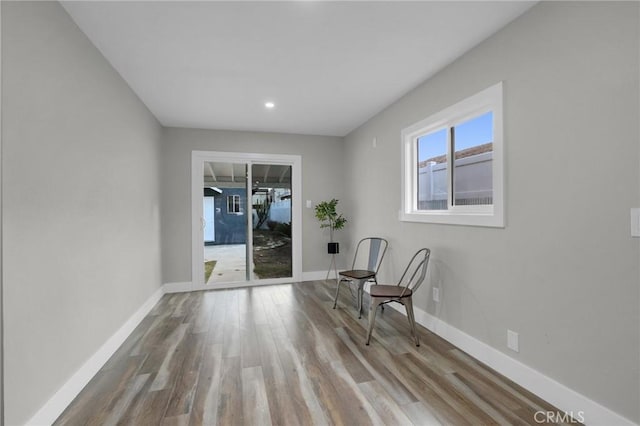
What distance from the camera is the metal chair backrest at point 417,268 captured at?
272cm

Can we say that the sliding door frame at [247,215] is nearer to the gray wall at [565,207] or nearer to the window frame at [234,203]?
the window frame at [234,203]

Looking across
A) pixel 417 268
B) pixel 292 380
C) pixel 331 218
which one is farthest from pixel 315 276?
pixel 292 380

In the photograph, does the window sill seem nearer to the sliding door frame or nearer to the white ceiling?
the white ceiling

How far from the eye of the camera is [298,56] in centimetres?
249

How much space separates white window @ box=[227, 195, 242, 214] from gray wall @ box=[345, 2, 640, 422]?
135 inches

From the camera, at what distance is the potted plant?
15.8 feet

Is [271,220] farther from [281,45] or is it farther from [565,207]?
[565,207]

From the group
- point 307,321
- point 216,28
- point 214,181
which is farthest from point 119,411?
point 214,181

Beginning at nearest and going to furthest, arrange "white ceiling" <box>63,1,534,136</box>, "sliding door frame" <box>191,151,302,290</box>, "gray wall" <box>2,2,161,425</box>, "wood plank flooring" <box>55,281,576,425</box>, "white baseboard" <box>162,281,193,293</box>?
1. "gray wall" <box>2,2,161,425</box>
2. "wood plank flooring" <box>55,281,576,425</box>
3. "white ceiling" <box>63,1,534,136</box>
4. "white baseboard" <box>162,281,193,293</box>
5. "sliding door frame" <box>191,151,302,290</box>

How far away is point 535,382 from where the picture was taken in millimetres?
1900

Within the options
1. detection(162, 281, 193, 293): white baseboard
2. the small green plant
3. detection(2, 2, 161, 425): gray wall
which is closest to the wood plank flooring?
detection(2, 2, 161, 425): gray wall

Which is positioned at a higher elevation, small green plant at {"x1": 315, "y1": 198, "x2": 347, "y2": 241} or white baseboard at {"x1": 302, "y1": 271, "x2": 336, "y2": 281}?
small green plant at {"x1": 315, "y1": 198, "x2": 347, "y2": 241}

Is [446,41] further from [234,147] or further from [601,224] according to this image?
[234,147]

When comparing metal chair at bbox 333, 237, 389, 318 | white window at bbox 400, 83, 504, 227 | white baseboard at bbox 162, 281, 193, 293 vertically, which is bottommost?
white baseboard at bbox 162, 281, 193, 293
